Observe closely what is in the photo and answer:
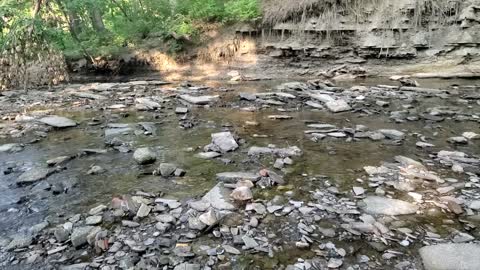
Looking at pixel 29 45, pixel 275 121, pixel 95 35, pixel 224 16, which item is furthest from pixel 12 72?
pixel 275 121

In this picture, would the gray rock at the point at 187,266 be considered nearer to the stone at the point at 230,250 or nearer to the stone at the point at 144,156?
the stone at the point at 230,250

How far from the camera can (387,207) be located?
2990 millimetres

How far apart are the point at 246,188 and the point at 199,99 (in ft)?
15.3

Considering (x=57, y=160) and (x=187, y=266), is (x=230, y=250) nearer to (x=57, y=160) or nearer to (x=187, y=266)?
(x=187, y=266)

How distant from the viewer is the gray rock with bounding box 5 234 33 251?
2.58 meters

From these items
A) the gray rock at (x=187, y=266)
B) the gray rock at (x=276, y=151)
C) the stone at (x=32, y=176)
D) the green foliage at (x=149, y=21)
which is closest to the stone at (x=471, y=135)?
the gray rock at (x=276, y=151)

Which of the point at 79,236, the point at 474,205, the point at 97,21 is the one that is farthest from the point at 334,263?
the point at 97,21

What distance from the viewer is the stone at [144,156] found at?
4.17 meters

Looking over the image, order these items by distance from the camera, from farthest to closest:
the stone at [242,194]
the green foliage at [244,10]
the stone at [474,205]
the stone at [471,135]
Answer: the green foliage at [244,10] < the stone at [471,135] < the stone at [242,194] < the stone at [474,205]

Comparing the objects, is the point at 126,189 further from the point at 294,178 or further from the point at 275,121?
the point at 275,121

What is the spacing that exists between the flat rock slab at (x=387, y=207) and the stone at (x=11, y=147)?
437 centimetres

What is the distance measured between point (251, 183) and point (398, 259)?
4.82 feet

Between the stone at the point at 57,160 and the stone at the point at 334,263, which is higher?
the stone at the point at 57,160

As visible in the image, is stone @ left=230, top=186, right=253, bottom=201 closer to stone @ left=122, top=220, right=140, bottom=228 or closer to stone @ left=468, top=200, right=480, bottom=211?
stone @ left=122, top=220, right=140, bottom=228
